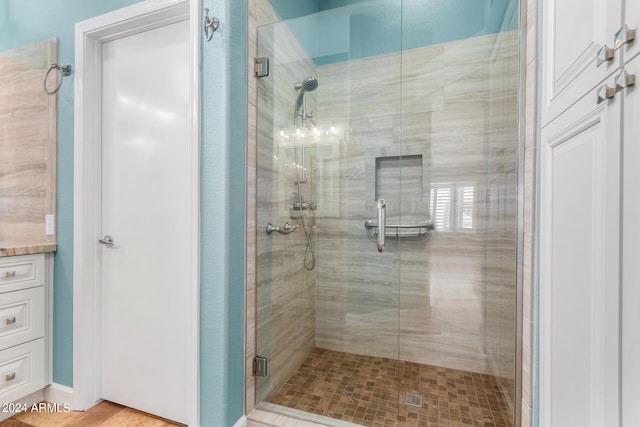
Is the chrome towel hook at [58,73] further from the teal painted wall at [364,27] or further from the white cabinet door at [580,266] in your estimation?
the white cabinet door at [580,266]

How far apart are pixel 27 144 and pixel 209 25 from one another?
1.38 m

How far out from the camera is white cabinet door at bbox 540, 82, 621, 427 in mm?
627

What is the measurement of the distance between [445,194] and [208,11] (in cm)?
167

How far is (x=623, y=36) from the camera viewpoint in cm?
59

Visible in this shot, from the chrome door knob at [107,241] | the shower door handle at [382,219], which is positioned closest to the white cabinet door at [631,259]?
the shower door handle at [382,219]

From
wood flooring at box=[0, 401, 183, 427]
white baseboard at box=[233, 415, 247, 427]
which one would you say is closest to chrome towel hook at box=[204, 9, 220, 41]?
white baseboard at box=[233, 415, 247, 427]

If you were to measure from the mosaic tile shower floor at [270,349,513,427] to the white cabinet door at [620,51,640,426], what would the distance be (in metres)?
1.07

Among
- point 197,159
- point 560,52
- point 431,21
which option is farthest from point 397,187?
point 431,21

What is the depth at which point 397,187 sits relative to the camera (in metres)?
1.82

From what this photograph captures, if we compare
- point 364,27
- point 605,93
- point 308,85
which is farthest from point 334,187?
point 605,93

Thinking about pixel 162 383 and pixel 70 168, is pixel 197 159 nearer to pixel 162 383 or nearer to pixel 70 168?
pixel 70 168

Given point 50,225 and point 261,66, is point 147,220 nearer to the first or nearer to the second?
point 50,225

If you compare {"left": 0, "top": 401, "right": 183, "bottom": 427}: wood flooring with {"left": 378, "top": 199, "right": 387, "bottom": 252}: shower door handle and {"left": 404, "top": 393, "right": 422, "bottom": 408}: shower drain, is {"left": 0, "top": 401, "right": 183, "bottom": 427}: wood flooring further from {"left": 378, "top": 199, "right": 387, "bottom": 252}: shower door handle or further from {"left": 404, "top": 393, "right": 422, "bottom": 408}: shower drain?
{"left": 378, "top": 199, "right": 387, "bottom": 252}: shower door handle

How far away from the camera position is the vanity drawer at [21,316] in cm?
157
